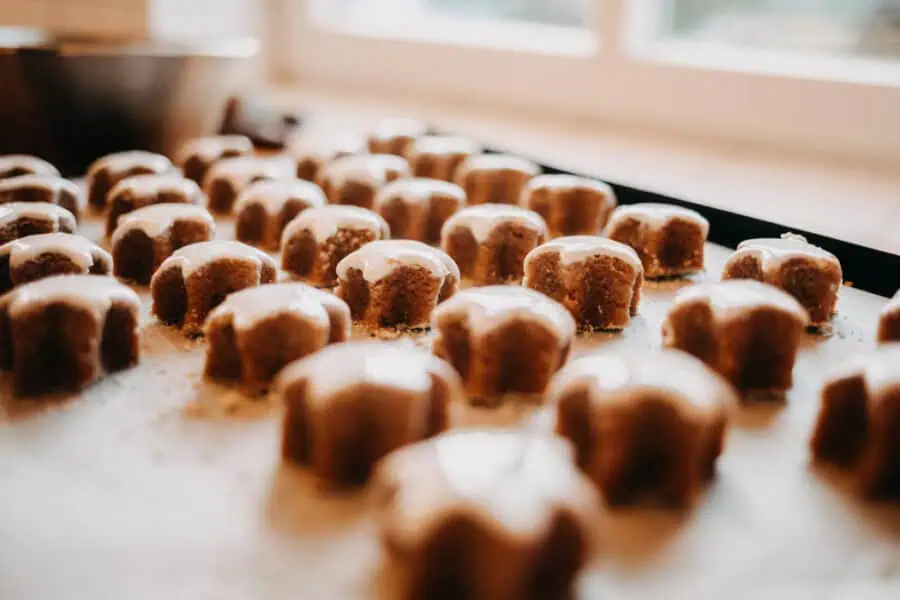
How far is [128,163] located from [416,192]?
1.56 feet

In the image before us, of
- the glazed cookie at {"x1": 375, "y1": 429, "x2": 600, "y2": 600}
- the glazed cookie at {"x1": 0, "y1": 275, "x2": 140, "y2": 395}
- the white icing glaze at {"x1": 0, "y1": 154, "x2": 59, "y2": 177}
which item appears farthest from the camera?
the white icing glaze at {"x1": 0, "y1": 154, "x2": 59, "y2": 177}

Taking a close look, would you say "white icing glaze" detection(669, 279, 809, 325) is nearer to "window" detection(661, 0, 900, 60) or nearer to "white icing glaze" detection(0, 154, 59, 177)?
"window" detection(661, 0, 900, 60)

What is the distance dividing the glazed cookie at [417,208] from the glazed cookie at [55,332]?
481 mm

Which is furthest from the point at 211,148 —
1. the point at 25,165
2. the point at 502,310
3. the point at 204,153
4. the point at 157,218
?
the point at 502,310

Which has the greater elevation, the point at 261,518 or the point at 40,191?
the point at 40,191

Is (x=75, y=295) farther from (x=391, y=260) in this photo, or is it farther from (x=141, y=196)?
(x=141, y=196)

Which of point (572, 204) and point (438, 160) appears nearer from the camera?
point (572, 204)

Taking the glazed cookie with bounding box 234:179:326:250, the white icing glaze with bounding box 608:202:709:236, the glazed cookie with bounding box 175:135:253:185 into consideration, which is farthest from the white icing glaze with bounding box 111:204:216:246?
the white icing glaze with bounding box 608:202:709:236

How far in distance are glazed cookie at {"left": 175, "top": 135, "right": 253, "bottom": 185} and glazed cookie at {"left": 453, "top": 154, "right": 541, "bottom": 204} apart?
1.40 ft

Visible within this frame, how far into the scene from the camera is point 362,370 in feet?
2.35

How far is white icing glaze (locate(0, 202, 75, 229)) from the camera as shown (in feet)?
3.65

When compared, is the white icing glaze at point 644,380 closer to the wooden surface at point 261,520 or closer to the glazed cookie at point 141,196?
the wooden surface at point 261,520

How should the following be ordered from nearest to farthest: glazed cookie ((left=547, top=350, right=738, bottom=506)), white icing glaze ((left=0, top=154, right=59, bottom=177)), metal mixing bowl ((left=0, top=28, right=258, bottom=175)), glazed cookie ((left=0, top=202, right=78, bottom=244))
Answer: glazed cookie ((left=547, top=350, right=738, bottom=506)) → glazed cookie ((left=0, top=202, right=78, bottom=244)) → white icing glaze ((left=0, top=154, right=59, bottom=177)) → metal mixing bowl ((left=0, top=28, right=258, bottom=175))

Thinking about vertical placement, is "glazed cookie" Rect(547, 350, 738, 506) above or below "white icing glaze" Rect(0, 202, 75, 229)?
below
